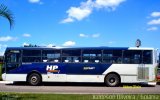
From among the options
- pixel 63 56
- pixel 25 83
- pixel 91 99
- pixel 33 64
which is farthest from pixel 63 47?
pixel 91 99

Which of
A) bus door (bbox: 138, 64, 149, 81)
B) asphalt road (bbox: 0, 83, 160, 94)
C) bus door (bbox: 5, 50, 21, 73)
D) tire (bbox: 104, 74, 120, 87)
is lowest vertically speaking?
asphalt road (bbox: 0, 83, 160, 94)

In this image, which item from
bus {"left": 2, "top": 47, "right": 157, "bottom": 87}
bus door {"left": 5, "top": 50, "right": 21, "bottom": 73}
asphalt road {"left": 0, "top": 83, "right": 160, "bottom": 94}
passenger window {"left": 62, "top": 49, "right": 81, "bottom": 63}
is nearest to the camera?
asphalt road {"left": 0, "top": 83, "right": 160, "bottom": 94}

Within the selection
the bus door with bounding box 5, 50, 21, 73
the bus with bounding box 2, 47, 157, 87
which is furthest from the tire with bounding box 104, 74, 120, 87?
the bus door with bounding box 5, 50, 21, 73

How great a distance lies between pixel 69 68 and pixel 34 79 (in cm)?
258

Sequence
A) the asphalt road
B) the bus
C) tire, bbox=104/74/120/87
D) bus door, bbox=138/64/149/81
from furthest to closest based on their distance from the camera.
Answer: tire, bbox=104/74/120/87
the bus
bus door, bbox=138/64/149/81
the asphalt road

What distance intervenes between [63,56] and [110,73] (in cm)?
349

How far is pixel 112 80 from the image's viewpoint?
85.9ft

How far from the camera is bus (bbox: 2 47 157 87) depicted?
26031mm

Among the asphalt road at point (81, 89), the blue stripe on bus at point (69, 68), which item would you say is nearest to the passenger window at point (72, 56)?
the blue stripe on bus at point (69, 68)

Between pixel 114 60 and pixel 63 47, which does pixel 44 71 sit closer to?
pixel 63 47

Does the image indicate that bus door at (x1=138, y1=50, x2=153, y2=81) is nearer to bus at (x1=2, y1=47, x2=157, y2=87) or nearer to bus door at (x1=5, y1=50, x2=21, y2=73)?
bus at (x1=2, y1=47, x2=157, y2=87)

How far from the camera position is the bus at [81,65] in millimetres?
26031

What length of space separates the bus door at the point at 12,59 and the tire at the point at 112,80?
625 cm

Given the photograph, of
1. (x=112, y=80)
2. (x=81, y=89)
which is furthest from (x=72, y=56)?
(x=81, y=89)
